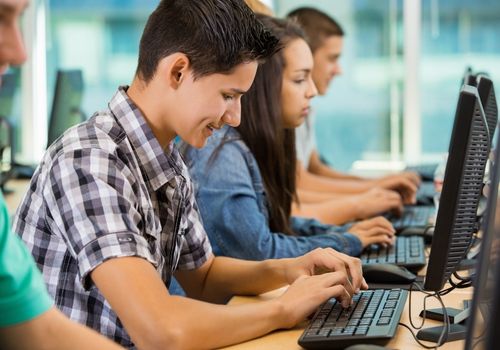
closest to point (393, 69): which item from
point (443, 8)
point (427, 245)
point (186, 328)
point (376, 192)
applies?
point (443, 8)

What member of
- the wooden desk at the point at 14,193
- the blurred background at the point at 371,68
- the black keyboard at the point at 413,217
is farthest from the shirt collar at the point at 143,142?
the blurred background at the point at 371,68

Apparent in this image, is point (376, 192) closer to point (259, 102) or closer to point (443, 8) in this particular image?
point (259, 102)

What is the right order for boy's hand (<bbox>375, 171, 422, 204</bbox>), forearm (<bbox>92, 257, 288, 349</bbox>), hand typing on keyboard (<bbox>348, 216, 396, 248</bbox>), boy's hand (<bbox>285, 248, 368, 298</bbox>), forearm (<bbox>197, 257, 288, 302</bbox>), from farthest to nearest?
boy's hand (<bbox>375, 171, 422, 204</bbox>) < hand typing on keyboard (<bbox>348, 216, 396, 248</bbox>) < forearm (<bbox>197, 257, 288, 302</bbox>) < boy's hand (<bbox>285, 248, 368, 298</bbox>) < forearm (<bbox>92, 257, 288, 349</bbox>)

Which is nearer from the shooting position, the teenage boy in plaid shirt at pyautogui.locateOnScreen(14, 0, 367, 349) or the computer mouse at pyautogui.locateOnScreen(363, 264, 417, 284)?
the teenage boy in plaid shirt at pyautogui.locateOnScreen(14, 0, 367, 349)

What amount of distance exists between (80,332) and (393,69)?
4.70 m

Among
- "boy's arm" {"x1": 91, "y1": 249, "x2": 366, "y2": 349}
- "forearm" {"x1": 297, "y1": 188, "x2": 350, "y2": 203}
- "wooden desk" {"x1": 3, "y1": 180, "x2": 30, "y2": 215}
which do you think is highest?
"boy's arm" {"x1": 91, "y1": 249, "x2": 366, "y2": 349}

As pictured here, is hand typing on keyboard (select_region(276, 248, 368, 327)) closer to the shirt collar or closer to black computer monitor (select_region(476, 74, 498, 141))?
the shirt collar

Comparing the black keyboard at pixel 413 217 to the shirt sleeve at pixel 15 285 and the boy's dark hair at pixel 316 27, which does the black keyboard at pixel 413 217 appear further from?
the shirt sleeve at pixel 15 285

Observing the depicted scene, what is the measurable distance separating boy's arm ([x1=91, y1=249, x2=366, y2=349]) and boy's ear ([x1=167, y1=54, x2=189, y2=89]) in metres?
0.34

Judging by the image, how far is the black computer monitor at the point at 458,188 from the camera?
1.33 metres

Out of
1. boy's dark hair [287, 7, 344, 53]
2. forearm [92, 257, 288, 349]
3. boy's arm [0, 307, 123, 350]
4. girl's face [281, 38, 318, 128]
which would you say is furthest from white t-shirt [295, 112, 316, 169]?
boy's arm [0, 307, 123, 350]

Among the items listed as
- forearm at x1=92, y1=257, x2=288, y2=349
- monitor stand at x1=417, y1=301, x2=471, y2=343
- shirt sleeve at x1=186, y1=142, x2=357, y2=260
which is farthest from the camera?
shirt sleeve at x1=186, y1=142, x2=357, y2=260

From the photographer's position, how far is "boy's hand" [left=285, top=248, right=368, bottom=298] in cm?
162

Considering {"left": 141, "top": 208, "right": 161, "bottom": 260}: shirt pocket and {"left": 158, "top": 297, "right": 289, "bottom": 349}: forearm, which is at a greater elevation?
{"left": 141, "top": 208, "right": 161, "bottom": 260}: shirt pocket
